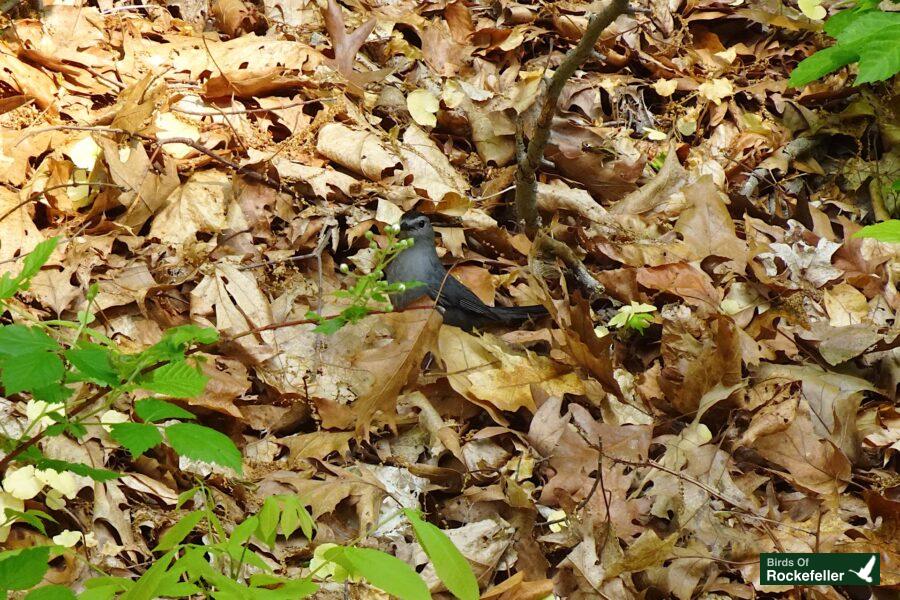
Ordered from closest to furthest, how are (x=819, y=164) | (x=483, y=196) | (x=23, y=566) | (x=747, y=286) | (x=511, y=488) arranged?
(x=23, y=566) < (x=511, y=488) < (x=747, y=286) < (x=483, y=196) < (x=819, y=164)

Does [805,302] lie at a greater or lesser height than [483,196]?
lesser

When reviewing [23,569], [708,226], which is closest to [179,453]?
[23,569]

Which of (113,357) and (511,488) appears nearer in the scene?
(113,357)

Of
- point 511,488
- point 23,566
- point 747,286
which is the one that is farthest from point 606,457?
point 23,566

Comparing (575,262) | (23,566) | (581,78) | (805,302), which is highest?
(23,566)

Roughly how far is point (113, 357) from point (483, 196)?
2733 mm

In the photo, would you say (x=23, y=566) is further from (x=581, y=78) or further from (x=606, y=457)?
(x=581, y=78)

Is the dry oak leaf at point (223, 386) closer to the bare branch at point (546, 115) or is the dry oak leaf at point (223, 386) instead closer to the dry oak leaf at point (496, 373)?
the dry oak leaf at point (496, 373)

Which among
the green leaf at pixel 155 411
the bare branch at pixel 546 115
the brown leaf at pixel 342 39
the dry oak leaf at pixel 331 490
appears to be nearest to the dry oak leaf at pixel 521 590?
the dry oak leaf at pixel 331 490

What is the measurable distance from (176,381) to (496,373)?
1781mm

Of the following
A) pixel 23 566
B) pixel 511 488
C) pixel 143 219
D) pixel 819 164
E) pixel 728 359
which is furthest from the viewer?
pixel 819 164

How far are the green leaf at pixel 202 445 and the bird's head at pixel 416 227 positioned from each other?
2187 mm

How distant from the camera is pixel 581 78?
15.3ft

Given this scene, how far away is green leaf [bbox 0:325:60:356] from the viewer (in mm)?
1280
